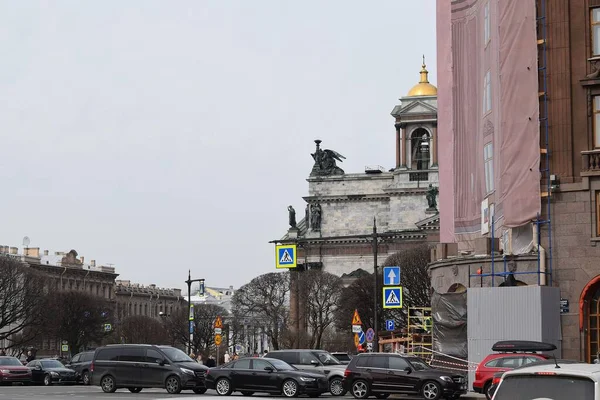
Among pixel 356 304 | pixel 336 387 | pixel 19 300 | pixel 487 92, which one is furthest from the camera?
pixel 19 300

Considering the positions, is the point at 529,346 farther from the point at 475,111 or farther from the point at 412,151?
the point at 412,151

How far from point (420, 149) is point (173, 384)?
9965 cm

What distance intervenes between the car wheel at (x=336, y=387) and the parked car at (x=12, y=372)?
15.8m

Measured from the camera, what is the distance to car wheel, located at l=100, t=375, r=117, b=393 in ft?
139

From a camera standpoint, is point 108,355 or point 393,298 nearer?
point 108,355

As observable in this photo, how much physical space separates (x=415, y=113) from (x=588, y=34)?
94429 millimetres

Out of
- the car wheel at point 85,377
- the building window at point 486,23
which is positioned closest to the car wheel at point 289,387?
the building window at point 486,23

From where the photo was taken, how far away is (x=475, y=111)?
4728 cm

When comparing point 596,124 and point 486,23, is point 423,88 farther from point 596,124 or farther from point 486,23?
point 596,124

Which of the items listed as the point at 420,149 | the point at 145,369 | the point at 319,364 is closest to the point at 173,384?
the point at 145,369

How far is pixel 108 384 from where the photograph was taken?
42.6 metres

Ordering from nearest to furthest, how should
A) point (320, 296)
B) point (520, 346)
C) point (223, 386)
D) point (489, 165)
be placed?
point (520, 346) < point (223, 386) < point (489, 165) < point (320, 296)

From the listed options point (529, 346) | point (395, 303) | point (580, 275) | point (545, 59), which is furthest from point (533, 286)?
point (395, 303)

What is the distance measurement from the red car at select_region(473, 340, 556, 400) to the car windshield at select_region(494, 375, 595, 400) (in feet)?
70.3
